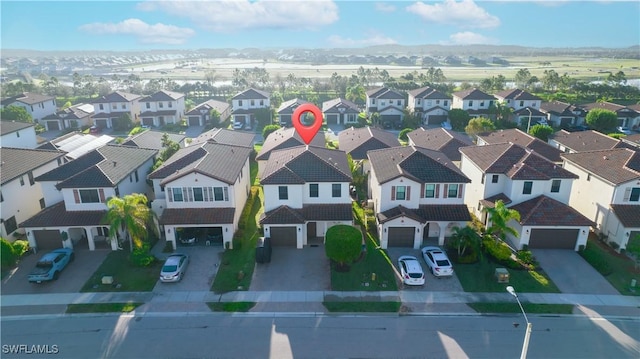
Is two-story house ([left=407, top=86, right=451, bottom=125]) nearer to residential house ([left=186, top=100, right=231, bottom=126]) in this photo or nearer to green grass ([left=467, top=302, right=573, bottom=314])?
residential house ([left=186, top=100, right=231, bottom=126])

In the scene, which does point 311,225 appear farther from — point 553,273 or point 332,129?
point 332,129

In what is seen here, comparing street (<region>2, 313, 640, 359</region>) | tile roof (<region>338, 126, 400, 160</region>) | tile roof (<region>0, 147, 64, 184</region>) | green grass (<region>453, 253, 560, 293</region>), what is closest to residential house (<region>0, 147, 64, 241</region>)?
tile roof (<region>0, 147, 64, 184</region>)

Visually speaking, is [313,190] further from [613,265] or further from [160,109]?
[160,109]

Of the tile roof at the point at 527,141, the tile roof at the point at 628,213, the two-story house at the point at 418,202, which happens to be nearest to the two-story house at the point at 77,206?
the two-story house at the point at 418,202

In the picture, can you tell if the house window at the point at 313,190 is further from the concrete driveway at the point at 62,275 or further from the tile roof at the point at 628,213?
the tile roof at the point at 628,213

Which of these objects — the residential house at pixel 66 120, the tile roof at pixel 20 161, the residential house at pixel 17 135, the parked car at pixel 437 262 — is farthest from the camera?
the residential house at pixel 66 120

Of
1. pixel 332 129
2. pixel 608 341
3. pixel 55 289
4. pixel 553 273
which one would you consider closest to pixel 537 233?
pixel 553 273

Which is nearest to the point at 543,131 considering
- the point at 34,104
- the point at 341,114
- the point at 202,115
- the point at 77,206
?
the point at 341,114
